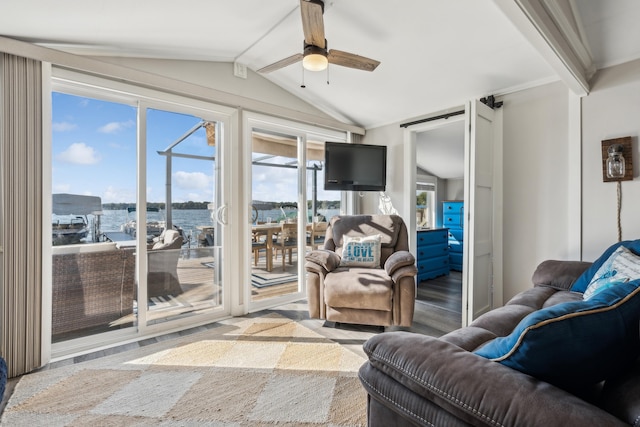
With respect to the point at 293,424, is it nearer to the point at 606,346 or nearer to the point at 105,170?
the point at 606,346

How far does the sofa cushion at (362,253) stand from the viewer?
3127 millimetres

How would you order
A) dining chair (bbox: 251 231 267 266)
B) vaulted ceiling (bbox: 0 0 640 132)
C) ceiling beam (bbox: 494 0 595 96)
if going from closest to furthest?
1. ceiling beam (bbox: 494 0 595 96)
2. vaulted ceiling (bbox: 0 0 640 132)
3. dining chair (bbox: 251 231 267 266)

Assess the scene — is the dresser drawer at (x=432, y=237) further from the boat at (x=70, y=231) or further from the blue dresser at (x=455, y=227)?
the boat at (x=70, y=231)

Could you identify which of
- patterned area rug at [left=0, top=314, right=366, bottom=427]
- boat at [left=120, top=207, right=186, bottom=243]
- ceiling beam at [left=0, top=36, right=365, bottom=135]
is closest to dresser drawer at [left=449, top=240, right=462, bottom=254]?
ceiling beam at [left=0, top=36, right=365, bottom=135]

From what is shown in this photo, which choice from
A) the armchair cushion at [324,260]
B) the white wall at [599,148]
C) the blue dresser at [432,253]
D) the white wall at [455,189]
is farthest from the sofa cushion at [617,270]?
the white wall at [455,189]

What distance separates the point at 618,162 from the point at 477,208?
100 cm

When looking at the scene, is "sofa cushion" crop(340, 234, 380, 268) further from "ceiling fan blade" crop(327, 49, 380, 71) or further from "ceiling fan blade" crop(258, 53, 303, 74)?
"ceiling fan blade" crop(258, 53, 303, 74)

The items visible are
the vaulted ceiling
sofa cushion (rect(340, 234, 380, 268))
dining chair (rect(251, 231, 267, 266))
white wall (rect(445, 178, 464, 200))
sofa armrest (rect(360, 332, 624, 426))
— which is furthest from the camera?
white wall (rect(445, 178, 464, 200))

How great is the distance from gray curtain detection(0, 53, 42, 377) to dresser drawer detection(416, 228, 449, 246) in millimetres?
4073

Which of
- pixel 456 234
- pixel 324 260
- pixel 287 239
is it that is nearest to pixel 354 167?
pixel 287 239

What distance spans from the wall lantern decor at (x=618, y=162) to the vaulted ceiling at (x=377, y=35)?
2.08 feet

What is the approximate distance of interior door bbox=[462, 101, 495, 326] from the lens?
105 inches

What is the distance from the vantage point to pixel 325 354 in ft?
7.57

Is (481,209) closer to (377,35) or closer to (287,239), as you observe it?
(377,35)
